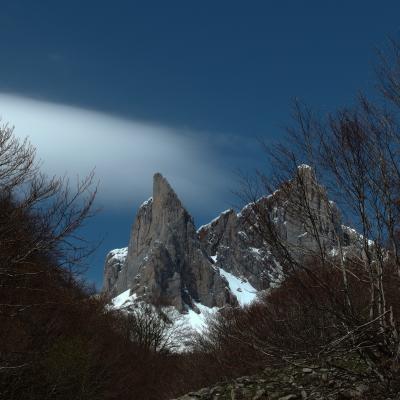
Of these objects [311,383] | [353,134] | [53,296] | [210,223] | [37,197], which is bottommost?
[311,383]

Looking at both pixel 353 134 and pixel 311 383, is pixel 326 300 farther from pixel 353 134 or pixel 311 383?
pixel 311 383

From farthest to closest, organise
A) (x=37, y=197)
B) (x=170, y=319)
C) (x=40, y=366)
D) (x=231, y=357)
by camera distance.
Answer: (x=170, y=319), (x=231, y=357), (x=40, y=366), (x=37, y=197)

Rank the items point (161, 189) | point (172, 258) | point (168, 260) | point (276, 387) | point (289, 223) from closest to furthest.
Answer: point (289, 223)
point (276, 387)
point (168, 260)
point (172, 258)
point (161, 189)

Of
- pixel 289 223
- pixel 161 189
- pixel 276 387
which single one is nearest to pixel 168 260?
pixel 161 189

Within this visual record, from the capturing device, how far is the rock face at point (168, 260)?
147000mm

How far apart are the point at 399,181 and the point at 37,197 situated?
597 cm

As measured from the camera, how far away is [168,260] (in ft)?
493

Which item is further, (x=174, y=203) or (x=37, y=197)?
(x=174, y=203)

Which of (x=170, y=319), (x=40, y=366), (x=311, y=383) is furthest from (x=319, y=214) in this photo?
(x=170, y=319)

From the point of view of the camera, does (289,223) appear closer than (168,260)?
Yes

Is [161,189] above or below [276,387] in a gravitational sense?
above

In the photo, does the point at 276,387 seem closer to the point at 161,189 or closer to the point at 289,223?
the point at 289,223

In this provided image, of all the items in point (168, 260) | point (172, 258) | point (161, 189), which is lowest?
point (168, 260)

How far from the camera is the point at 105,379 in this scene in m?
22.4
